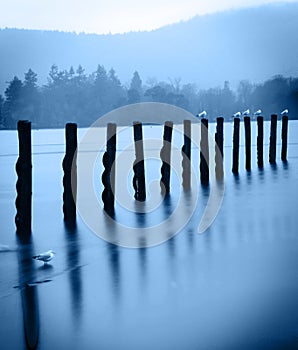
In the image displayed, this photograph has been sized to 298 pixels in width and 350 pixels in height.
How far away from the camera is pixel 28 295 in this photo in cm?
459

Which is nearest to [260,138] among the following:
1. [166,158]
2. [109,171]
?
[166,158]

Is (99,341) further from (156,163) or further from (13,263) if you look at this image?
(156,163)

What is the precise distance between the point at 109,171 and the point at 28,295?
4.42 metres

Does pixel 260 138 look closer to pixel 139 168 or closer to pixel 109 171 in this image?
pixel 139 168

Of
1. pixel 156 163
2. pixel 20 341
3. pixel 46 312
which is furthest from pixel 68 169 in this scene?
pixel 156 163

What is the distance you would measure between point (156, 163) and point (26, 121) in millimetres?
13547

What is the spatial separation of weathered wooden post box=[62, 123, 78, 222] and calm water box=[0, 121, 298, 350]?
220mm

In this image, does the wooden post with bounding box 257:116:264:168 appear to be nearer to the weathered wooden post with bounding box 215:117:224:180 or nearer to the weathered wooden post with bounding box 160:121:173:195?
the weathered wooden post with bounding box 215:117:224:180

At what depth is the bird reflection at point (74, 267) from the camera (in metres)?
4.34

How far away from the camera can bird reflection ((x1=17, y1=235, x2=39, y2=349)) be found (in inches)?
146

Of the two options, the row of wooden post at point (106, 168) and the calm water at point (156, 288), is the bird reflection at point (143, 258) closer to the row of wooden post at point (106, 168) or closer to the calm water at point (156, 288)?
the calm water at point (156, 288)

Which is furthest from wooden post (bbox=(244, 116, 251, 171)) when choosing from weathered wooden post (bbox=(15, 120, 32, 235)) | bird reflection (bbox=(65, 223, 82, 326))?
weathered wooden post (bbox=(15, 120, 32, 235))

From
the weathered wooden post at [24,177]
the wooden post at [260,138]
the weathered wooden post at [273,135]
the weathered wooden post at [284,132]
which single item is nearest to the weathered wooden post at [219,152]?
the wooden post at [260,138]

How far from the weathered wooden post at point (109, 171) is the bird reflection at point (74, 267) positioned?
112 centimetres
